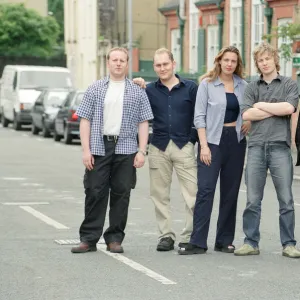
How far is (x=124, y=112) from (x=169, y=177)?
Answer: 0.74 meters

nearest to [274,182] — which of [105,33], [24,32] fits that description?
[105,33]

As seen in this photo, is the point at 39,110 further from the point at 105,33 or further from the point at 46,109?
the point at 105,33

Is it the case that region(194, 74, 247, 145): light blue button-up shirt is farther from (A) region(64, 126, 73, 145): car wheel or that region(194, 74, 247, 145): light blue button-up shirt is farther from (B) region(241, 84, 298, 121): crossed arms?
(A) region(64, 126, 73, 145): car wheel

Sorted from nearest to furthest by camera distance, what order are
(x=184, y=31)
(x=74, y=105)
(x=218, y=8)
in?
(x=74, y=105), (x=218, y=8), (x=184, y=31)

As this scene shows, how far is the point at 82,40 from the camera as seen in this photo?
61094mm

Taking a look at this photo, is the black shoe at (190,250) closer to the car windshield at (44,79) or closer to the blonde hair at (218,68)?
the blonde hair at (218,68)

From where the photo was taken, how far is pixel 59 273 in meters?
9.48

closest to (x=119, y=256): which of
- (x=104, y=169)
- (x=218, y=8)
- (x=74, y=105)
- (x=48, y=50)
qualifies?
(x=104, y=169)

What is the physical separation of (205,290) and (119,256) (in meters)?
1.87

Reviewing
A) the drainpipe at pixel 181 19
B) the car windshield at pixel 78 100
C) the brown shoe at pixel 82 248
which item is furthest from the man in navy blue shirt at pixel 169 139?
the drainpipe at pixel 181 19

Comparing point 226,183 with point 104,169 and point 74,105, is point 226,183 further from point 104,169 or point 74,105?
point 74,105

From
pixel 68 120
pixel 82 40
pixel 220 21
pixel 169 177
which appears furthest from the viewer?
pixel 82 40

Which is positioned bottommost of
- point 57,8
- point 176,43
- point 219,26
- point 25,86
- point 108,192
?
point 25,86

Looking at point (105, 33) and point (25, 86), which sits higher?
point (105, 33)
